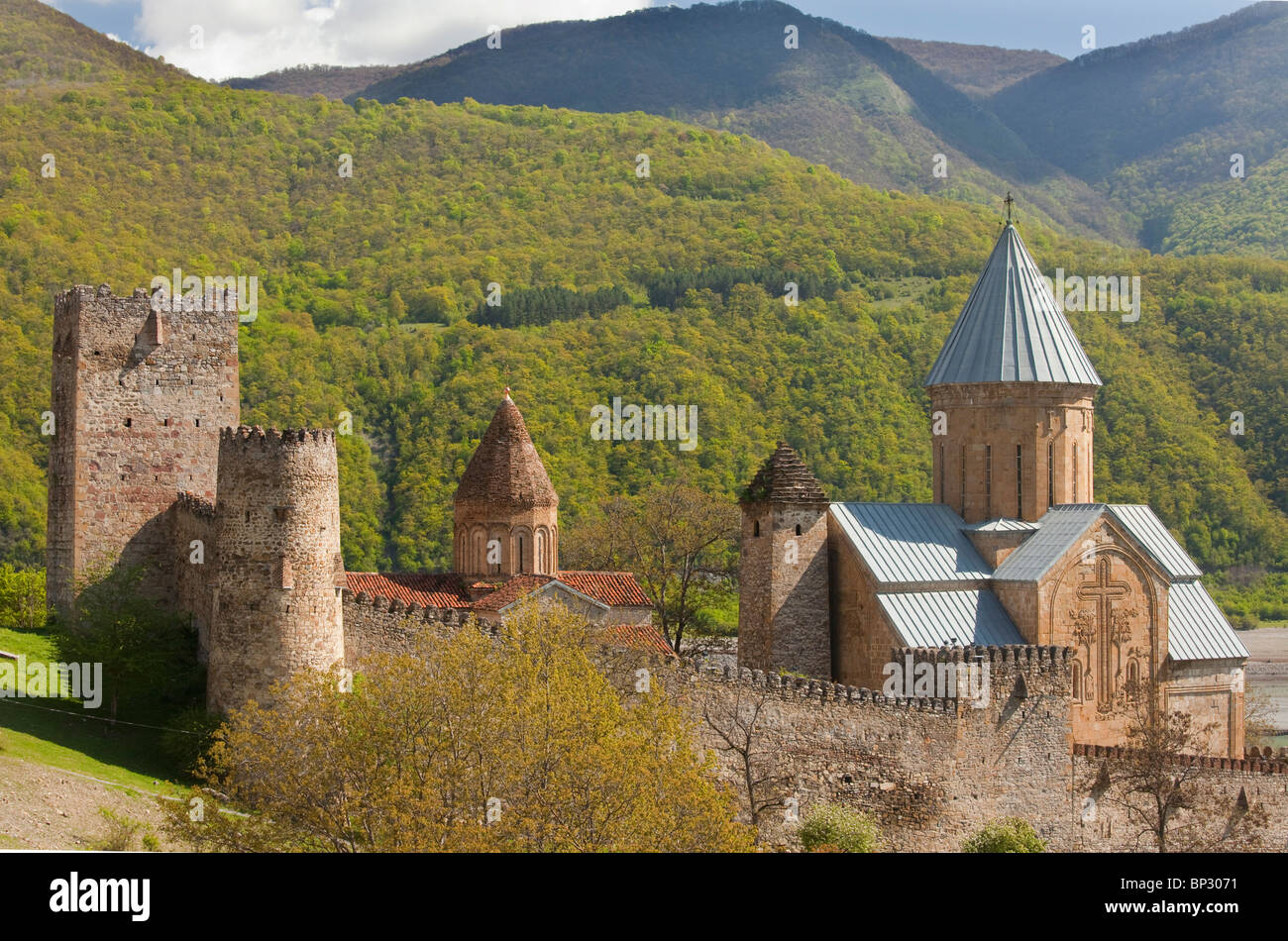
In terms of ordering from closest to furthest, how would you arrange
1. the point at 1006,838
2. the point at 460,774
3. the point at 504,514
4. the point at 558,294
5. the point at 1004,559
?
the point at 460,774
the point at 1006,838
the point at 1004,559
the point at 504,514
the point at 558,294

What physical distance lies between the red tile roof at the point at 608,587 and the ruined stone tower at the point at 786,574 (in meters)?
3.26

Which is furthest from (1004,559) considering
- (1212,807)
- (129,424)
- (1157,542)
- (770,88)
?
(770,88)

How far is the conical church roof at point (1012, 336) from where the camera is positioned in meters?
28.4

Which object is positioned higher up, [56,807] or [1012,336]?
[1012,336]

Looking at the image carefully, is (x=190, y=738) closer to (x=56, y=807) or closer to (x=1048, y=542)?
(x=56, y=807)

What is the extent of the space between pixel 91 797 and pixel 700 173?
2686 inches

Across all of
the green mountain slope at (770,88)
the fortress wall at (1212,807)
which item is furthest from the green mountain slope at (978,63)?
the fortress wall at (1212,807)

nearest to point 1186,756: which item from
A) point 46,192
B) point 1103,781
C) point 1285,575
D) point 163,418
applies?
point 1103,781

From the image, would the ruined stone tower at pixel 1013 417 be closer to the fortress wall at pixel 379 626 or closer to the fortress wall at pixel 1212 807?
the fortress wall at pixel 1212 807

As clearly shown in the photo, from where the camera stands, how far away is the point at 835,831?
20.5 metres

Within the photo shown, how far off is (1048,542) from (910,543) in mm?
2565

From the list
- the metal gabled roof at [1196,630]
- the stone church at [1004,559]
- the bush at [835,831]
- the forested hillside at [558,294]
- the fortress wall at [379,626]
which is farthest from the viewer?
the forested hillside at [558,294]

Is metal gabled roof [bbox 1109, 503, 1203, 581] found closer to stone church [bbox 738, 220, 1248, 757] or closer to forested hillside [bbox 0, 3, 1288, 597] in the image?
stone church [bbox 738, 220, 1248, 757]

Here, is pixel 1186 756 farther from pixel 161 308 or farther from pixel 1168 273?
pixel 1168 273
